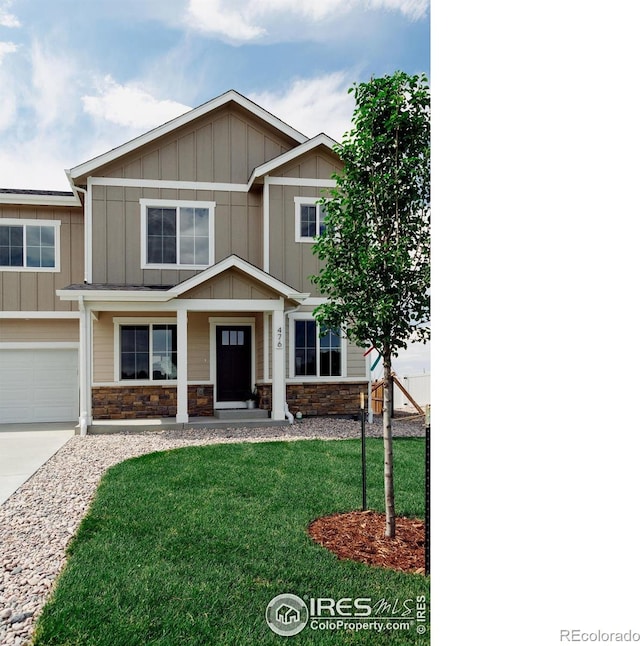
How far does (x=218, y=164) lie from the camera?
415 inches

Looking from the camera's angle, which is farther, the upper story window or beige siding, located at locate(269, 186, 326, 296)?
the upper story window

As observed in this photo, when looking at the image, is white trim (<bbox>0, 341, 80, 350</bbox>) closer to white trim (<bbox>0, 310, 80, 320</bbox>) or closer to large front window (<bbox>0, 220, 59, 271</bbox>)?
white trim (<bbox>0, 310, 80, 320</bbox>)

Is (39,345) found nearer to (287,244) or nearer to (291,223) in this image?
(287,244)

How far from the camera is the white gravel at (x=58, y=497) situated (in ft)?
9.58

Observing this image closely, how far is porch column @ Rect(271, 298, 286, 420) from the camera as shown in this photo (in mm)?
9461

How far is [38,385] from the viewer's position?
11273 millimetres

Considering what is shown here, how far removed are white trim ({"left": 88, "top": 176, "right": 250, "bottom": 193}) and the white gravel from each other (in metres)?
4.12

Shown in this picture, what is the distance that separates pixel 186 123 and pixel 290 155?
1853 mm

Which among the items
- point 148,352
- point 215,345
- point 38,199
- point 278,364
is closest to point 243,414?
point 278,364

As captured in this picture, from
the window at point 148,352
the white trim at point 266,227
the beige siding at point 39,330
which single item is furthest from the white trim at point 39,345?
the white trim at point 266,227

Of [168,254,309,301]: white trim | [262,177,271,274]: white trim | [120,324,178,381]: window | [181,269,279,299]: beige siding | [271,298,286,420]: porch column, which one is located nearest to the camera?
[168,254,309,301]: white trim

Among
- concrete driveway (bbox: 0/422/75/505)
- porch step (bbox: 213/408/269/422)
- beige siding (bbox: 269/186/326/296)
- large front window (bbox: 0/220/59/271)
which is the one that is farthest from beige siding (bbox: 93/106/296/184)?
concrete driveway (bbox: 0/422/75/505)
